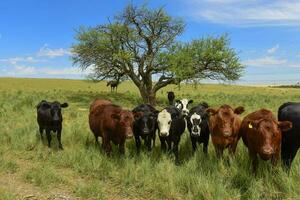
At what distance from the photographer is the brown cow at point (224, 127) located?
827 centimetres

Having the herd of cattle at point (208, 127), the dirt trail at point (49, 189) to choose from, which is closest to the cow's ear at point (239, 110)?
the herd of cattle at point (208, 127)

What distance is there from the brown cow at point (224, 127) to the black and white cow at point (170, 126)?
1.04 m

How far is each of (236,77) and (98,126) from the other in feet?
64.7

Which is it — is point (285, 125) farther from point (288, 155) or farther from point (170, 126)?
point (170, 126)

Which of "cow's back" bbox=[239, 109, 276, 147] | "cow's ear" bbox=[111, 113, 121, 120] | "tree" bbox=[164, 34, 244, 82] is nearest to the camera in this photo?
"cow's back" bbox=[239, 109, 276, 147]

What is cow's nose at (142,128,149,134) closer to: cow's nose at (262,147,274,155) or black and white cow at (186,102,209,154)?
black and white cow at (186,102,209,154)

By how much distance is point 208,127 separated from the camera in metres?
10.1

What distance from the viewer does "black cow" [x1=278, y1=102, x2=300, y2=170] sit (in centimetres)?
778

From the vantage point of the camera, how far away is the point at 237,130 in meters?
8.67

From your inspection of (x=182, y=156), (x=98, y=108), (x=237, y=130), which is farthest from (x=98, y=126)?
(x=237, y=130)

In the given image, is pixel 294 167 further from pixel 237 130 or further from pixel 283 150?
pixel 237 130

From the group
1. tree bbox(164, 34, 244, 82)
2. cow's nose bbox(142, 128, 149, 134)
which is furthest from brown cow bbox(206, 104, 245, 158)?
tree bbox(164, 34, 244, 82)

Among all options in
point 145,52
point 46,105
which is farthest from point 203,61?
point 46,105

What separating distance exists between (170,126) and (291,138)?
292cm
